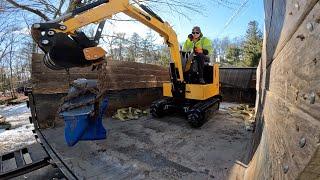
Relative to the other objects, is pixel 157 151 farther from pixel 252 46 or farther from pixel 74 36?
pixel 252 46

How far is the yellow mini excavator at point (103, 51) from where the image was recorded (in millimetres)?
4016

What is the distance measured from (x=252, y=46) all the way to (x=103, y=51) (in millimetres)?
29881

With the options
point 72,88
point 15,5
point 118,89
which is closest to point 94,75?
point 118,89

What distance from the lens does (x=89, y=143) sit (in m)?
4.71

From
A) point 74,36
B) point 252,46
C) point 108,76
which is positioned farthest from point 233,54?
point 74,36

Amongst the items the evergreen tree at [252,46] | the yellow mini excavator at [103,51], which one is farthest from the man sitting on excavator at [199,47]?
the evergreen tree at [252,46]

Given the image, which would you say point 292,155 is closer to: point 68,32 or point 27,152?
point 68,32

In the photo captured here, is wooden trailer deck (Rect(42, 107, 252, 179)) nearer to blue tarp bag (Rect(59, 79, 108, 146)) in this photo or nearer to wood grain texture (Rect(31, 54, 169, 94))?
blue tarp bag (Rect(59, 79, 108, 146))

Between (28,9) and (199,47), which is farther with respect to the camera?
(28,9)

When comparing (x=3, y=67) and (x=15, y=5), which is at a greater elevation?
(x=15, y=5)

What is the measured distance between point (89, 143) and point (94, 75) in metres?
2.87

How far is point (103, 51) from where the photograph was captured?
4.43m

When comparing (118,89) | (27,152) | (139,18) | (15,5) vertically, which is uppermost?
(15,5)

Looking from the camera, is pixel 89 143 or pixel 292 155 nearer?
pixel 292 155
